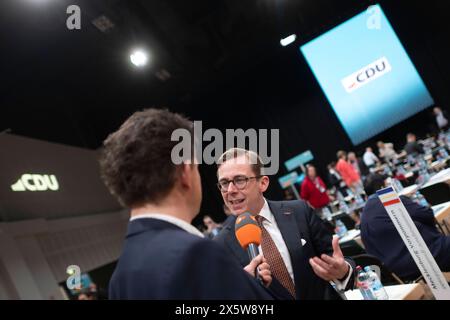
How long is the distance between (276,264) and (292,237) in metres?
0.14

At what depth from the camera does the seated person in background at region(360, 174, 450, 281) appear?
309 centimetres

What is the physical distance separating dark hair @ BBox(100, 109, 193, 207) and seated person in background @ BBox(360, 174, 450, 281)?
2.39m

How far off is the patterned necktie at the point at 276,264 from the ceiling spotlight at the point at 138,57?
7.87 meters

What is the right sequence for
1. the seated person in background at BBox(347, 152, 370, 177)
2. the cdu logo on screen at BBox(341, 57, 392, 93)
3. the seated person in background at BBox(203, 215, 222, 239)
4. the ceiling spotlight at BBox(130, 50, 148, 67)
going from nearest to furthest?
the seated person in background at BBox(203, 215, 222, 239)
the ceiling spotlight at BBox(130, 50, 148, 67)
the seated person in background at BBox(347, 152, 370, 177)
the cdu logo on screen at BBox(341, 57, 392, 93)

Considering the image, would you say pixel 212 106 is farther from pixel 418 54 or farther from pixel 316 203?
pixel 316 203

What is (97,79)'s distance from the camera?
1034cm

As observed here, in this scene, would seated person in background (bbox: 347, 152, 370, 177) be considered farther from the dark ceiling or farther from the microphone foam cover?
the microphone foam cover

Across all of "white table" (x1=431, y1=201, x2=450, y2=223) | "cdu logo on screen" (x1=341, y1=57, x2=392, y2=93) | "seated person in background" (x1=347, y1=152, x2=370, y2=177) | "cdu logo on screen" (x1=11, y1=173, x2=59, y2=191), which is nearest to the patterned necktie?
"white table" (x1=431, y1=201, x2=450, y2=223)

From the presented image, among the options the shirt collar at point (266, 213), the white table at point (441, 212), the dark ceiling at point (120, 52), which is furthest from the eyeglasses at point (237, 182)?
→ the dark ceiling at point (120, 52)

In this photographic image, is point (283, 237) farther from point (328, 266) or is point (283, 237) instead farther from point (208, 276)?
point (208, 276)

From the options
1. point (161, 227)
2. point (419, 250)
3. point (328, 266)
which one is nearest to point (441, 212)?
point (419, 250)

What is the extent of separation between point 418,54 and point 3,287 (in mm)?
12607

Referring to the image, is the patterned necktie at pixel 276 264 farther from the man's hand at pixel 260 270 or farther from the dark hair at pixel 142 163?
the dark hair at pixel 142 163

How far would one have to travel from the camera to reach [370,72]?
41.9 feet
